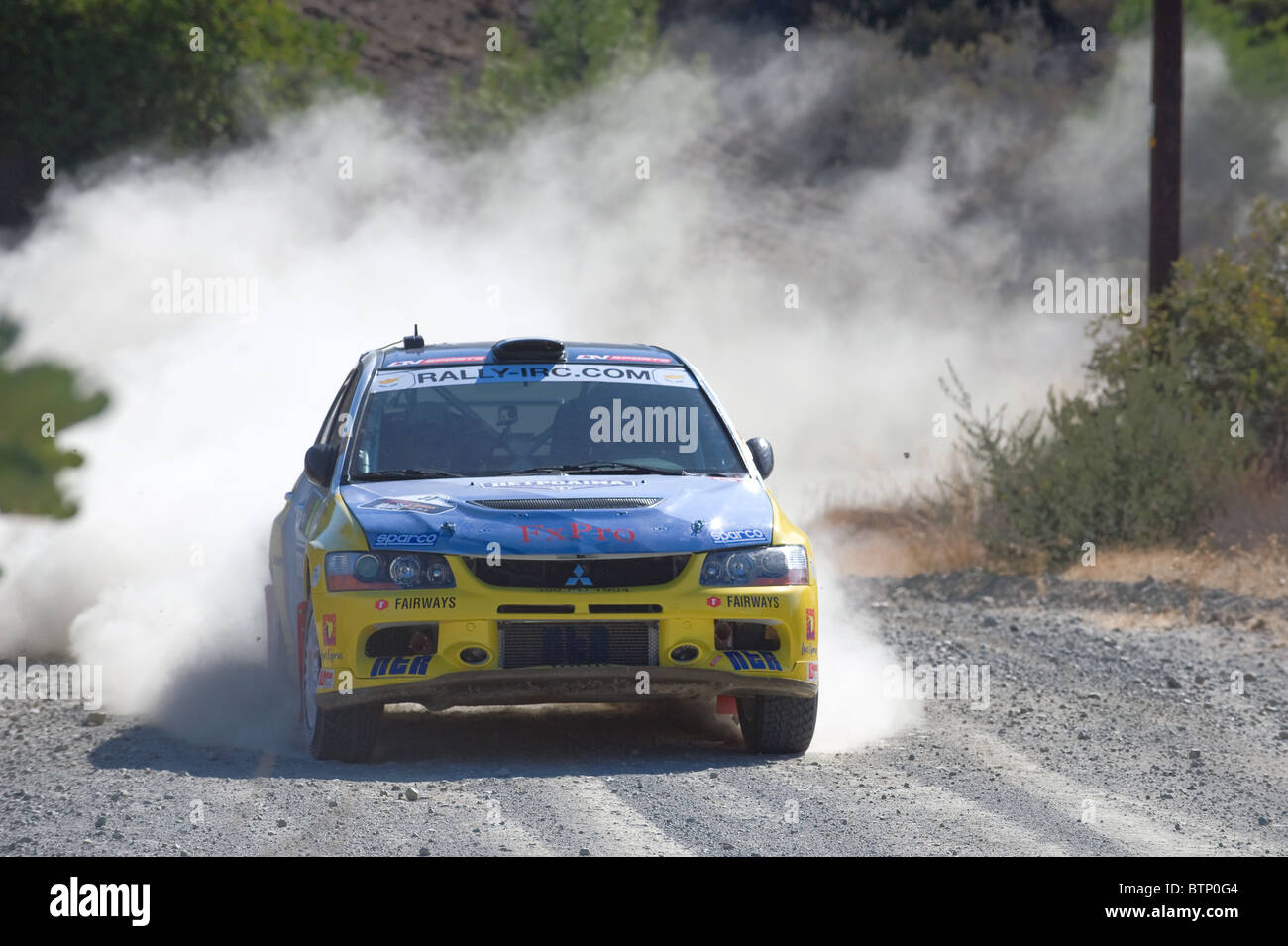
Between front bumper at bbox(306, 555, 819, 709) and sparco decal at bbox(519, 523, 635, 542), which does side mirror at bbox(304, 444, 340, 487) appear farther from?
sparco decal at bbox(519, 523, 635, 542)

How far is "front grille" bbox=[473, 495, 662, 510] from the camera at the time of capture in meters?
7.39

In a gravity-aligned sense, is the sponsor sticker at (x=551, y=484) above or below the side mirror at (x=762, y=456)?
below

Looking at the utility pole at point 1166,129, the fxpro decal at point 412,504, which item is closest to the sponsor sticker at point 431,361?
the fxpro decal at point 412,504

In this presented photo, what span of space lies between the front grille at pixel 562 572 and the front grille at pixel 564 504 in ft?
0.79

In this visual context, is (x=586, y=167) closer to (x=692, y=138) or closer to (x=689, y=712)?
(x=692, y=138)

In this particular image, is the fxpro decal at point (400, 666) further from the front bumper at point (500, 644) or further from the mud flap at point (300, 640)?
the mud flap at point (300, 640)

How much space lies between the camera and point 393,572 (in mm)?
7262

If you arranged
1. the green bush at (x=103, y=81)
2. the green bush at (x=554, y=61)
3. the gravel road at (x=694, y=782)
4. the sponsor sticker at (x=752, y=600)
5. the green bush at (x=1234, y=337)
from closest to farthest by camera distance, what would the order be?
the gravel road at (x=694, y=782) < the sponsor sticker at (x=752, y=600) < the green bush at (x=1234, y=337) < the green bush at (x=103, y=81) < the green bush at (x=554, y=61)

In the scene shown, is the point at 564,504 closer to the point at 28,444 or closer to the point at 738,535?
the point at 738,535

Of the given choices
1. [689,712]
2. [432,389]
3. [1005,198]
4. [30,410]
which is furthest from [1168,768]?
[1005,198]

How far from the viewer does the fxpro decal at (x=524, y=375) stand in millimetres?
8414

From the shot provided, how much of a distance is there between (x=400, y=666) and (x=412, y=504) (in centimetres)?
65

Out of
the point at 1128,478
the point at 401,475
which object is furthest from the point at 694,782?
the point at 1128,478

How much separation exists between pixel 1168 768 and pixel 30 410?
32.0 metres
